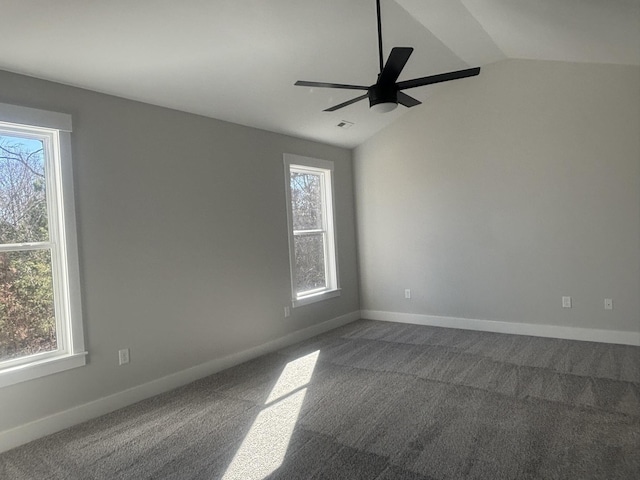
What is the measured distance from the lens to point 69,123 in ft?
9.76

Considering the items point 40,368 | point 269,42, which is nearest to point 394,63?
point 269,42

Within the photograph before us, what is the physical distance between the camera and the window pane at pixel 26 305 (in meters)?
2.77

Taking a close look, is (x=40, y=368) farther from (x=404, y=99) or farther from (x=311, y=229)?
(x=311, y=229)

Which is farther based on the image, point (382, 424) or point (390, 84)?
point (382, 424)

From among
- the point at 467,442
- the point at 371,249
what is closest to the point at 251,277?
the point at 371,249

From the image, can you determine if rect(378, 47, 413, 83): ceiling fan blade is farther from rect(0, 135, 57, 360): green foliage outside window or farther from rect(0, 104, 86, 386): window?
rect(0, 135, 57, 360): green foliage outside window

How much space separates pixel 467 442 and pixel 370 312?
352 cm

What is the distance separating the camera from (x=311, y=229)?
5445mm

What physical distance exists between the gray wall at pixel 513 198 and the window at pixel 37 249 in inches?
153

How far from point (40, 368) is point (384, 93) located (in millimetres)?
2906

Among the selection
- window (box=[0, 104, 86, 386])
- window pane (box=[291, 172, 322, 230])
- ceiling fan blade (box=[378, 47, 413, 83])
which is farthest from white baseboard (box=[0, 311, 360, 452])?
ceiling fan blade (box=[378, 47, 413, 83])

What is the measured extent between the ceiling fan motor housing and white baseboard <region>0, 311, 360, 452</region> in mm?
2840

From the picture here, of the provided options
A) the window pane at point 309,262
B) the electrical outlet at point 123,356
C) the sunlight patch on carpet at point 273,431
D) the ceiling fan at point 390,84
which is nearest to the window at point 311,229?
the window pane at point 309,262

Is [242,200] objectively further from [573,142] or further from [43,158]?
[573,142]
